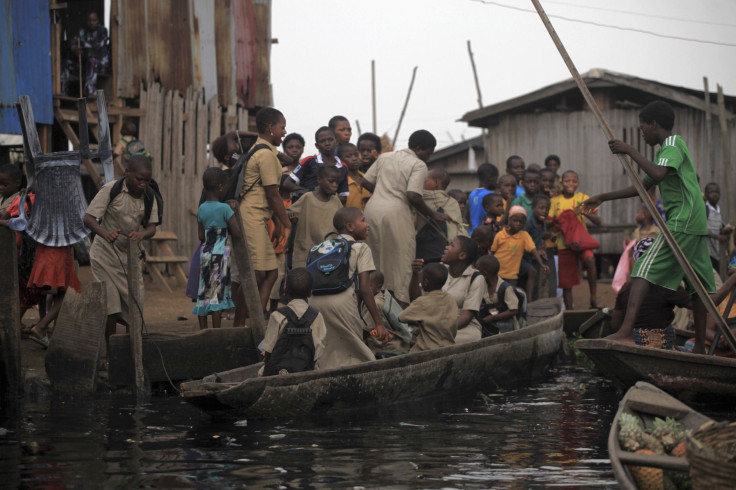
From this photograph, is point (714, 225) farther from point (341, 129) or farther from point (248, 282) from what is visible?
point (248, 282)

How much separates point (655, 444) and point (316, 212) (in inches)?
186

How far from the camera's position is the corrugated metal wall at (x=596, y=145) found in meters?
17.6

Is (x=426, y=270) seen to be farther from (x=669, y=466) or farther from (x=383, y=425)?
(x=669, y=466)

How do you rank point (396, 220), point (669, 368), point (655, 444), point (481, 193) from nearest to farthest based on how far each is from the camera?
point (655, 444) < point (669, 368) < point (396, 220) < point (481, 193)

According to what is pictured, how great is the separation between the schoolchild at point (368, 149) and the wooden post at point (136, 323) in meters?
3.37

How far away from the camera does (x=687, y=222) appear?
24.0 ft

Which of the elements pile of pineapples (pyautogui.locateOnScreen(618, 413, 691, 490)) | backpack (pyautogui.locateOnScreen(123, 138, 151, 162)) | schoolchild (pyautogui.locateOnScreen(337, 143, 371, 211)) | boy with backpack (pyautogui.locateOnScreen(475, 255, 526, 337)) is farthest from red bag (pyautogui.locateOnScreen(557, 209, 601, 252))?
pile of pineapples (pyautogui.locateOnScreen(618, 413, 691, 490))

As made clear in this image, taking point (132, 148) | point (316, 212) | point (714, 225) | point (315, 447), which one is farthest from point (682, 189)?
point (132, 148)

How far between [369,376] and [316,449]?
1.19 metres

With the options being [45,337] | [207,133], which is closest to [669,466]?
[45,337]

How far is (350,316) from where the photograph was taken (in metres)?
7.53

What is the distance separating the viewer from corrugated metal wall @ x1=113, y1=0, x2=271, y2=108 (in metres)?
14.4

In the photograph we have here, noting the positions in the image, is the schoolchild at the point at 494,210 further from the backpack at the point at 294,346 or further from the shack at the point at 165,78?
the shack at the point at 165,78

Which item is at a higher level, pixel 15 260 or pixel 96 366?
pixel 15 260
